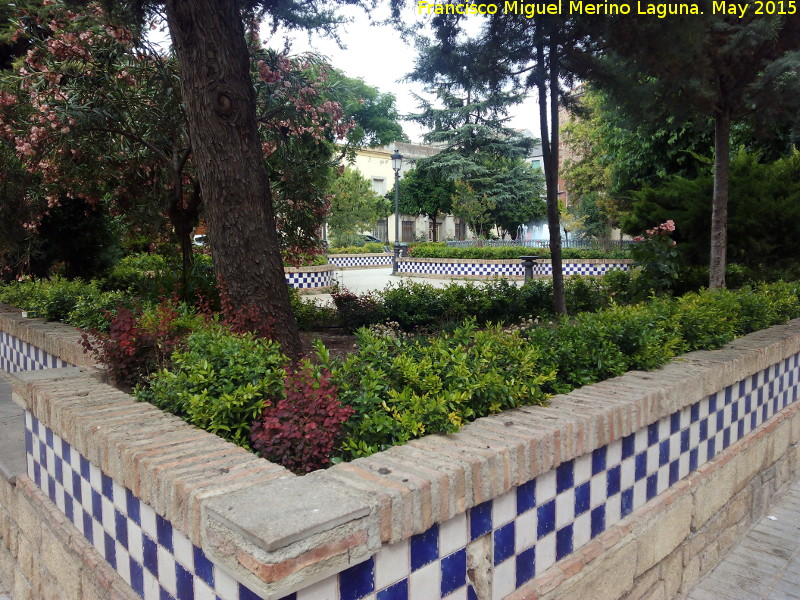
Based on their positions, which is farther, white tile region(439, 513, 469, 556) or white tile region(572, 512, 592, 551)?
white tile region(572, 512, 592, 551)

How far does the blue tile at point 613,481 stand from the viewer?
2.76m

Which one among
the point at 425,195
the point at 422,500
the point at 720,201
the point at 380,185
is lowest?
the point at 422,500

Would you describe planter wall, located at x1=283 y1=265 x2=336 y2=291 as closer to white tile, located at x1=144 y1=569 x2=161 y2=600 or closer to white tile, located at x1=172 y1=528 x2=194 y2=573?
white tile, located at x1=144 y1=569 x2=161 y2=600

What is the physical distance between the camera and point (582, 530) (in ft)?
8.52

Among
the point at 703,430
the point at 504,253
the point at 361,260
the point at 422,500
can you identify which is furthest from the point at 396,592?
the point at 361,260

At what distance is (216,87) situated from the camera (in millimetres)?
3838

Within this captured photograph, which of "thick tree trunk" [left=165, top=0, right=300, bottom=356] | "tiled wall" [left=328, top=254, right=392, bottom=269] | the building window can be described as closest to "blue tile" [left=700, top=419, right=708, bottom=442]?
"thick tree trunk" [left=165, top=0, right=300, bottom=356]

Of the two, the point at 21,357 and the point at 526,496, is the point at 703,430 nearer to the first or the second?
the point at 526,496

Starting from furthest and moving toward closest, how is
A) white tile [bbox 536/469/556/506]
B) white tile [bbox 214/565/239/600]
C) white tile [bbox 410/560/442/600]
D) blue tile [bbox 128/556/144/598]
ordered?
white tile [bbox 536/469/556/506] < blue tile [bbox 128/556/144/598] < white tile [bbox 410/560/442/600] < white tile [bbox 214/565/239/600]

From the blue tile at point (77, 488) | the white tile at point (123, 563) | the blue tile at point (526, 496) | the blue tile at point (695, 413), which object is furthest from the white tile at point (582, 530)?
the blue tile at point (77, 488)

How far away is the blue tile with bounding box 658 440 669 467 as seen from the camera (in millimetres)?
3137

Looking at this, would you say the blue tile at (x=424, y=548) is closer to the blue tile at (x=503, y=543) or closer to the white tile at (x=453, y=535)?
the white tile at (x=453, y=535)

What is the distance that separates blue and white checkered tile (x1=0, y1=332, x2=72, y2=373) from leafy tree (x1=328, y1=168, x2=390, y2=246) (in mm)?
28359

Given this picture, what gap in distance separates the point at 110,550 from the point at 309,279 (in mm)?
15463
